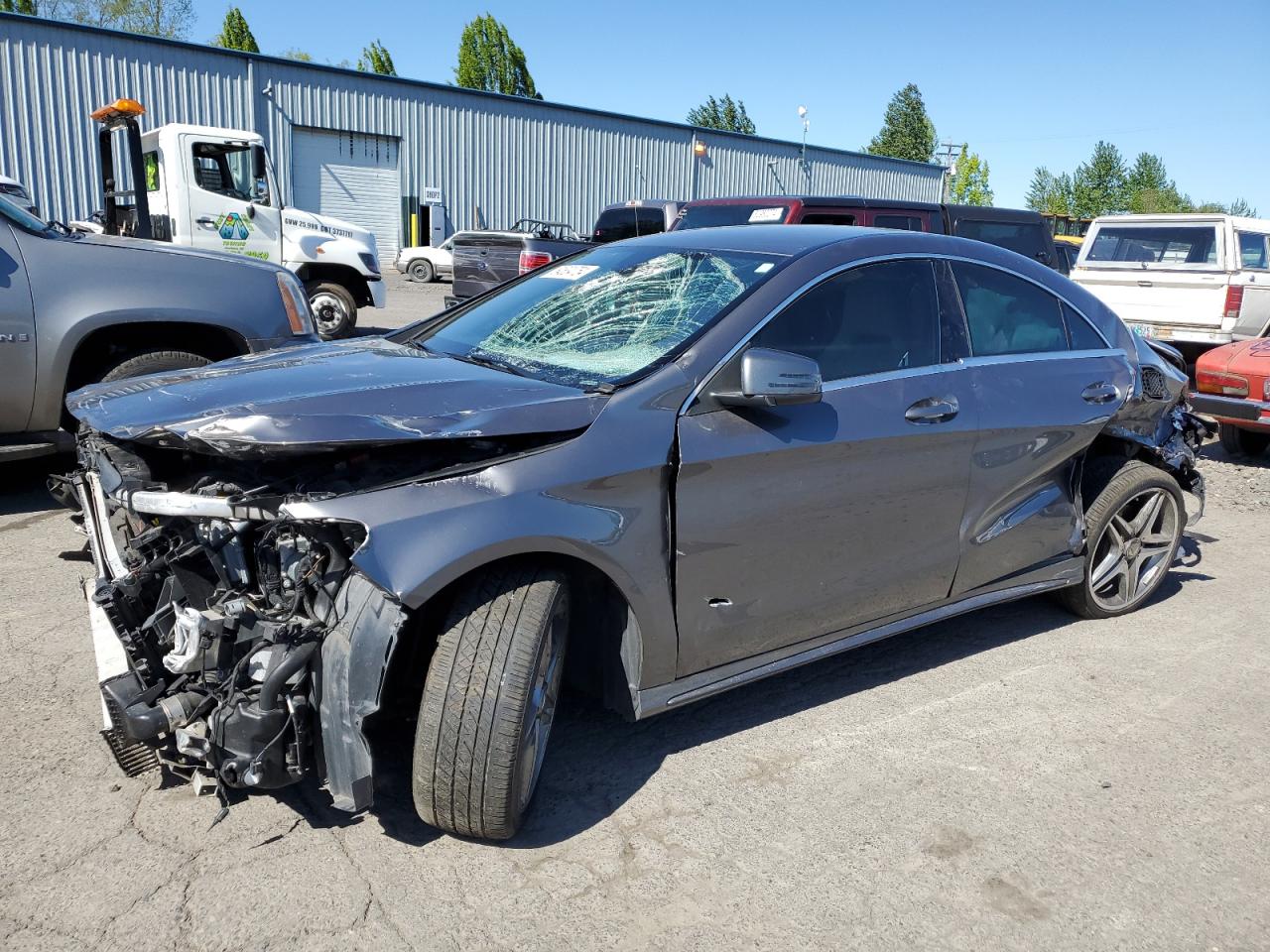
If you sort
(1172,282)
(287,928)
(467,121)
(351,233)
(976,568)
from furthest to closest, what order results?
1. (467,121)
2. (351,233)
3. (1172,282)
4. (976,568)
5. (287,928)

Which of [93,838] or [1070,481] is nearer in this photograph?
[93,838]

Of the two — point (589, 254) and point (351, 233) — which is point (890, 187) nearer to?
point (351, 233)

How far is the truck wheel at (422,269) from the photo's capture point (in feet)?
83.4

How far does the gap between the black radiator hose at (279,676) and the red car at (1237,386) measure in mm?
7958

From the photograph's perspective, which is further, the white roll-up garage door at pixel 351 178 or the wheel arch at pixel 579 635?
the white roll-up garage door at pixel 351 178

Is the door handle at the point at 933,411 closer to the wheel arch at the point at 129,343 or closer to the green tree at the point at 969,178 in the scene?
the wheel arch at the point at 129,343

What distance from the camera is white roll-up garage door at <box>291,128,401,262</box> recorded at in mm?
27344

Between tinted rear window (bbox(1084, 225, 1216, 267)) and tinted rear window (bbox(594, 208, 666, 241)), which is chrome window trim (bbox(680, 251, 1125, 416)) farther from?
tinted rear window (bbox(594, 208, 666, 241))

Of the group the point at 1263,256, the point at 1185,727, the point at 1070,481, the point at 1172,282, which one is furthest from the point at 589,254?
the point at 1263,256

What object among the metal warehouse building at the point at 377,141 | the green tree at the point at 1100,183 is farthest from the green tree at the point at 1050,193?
the metal warehouse building at the point at 377,141

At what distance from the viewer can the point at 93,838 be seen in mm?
2803

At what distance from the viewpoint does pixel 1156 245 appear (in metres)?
12.7

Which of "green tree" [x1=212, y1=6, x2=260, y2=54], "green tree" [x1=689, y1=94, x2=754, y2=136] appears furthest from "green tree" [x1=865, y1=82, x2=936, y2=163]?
"green tree" [x1=212, y1=6, x2=260, y2=54]

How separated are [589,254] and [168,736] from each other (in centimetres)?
245
